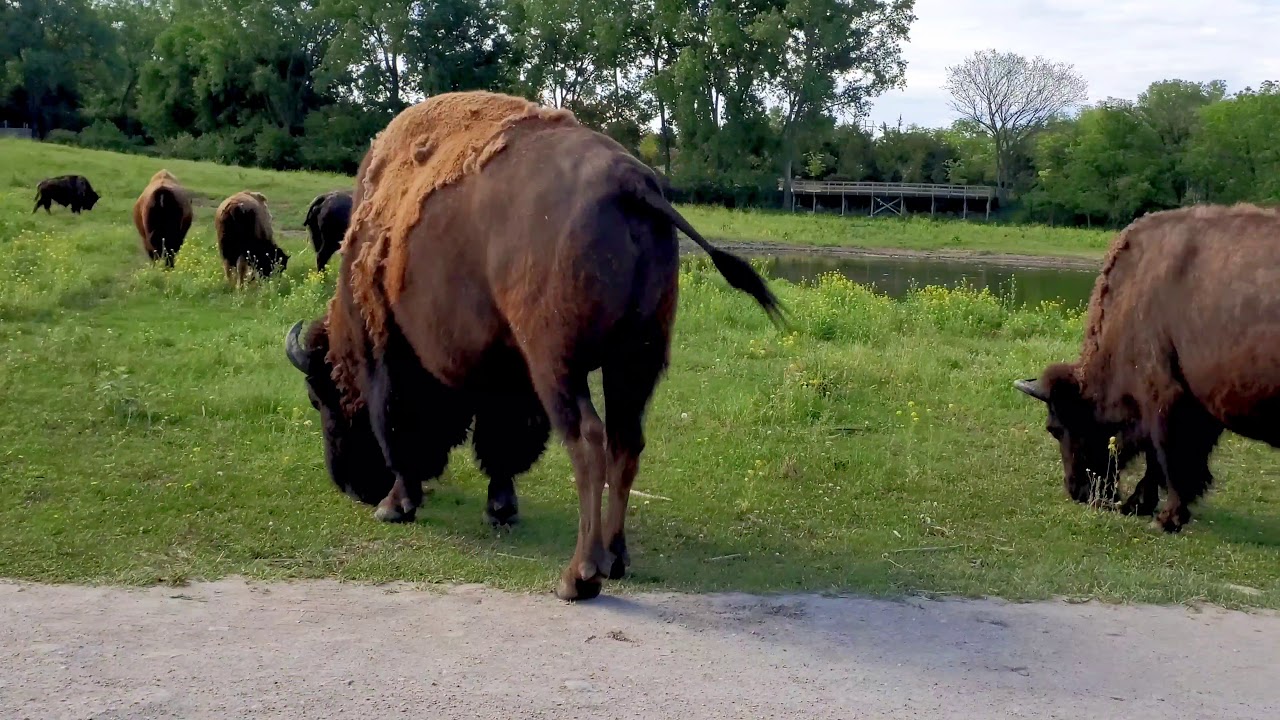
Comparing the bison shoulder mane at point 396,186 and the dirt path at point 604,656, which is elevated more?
the bison shoulder mane at point 396,186

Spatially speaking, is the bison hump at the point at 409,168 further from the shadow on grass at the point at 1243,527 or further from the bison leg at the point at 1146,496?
the shadow on grass at the point at 1243,527

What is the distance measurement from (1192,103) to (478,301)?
A: 54792 millimetres

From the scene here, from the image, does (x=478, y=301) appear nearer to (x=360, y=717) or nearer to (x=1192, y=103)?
(x=360, y=717)

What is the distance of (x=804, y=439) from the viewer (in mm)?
8578

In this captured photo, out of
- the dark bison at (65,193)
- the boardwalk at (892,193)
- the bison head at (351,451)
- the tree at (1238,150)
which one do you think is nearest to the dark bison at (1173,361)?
the bison head at (351,451)

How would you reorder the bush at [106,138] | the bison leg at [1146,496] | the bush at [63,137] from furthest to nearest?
1. the bush at [106,138]
2. the bush at [63,137]
3. the bison leg at [1146,496]

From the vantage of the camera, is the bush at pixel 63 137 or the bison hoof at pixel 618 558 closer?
the bison hoof at pixel 618 558

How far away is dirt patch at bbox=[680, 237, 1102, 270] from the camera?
33.8 m

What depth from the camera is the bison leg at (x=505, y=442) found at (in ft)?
21.1

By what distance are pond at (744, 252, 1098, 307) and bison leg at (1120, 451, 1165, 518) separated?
14554 mm

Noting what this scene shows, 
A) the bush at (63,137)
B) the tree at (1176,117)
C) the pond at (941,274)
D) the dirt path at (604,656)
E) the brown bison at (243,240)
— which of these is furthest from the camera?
the bush at (63,137)

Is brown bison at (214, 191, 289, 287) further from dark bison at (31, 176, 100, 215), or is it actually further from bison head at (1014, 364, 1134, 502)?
bison head at (1014, 364, 1134, 502)

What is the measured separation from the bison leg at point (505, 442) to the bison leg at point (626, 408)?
1.21 metres

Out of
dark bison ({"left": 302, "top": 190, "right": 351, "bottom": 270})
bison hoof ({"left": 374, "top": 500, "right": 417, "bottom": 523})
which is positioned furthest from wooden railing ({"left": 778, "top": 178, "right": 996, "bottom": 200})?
bison hoof ({"left": 374, "top": 500, "right": 417, "bottom": 523})
